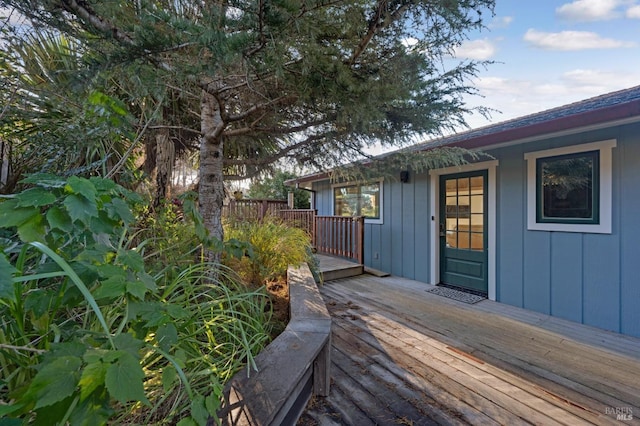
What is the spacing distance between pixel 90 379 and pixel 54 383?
0.09 m

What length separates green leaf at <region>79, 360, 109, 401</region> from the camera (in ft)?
2.02

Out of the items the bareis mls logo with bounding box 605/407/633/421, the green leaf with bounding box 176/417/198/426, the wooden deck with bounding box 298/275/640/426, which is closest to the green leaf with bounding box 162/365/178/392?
the green leaf with bounding box 176/417/198/426

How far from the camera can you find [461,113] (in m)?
2.65

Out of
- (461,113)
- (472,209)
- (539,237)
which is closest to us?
(461,113)

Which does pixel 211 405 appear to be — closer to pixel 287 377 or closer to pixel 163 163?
pixel 287 377

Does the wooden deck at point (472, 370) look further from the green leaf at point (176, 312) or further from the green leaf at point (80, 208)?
the green leaf at point (80, 208)

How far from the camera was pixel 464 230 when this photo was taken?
4.77 m

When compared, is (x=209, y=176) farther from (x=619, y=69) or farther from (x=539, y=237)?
(x=619, y=69)

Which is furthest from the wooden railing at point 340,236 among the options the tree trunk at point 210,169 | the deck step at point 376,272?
the tree trunk at point 210,169

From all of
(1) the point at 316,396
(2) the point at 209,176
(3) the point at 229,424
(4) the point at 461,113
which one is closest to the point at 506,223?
(4) the point at 461,113

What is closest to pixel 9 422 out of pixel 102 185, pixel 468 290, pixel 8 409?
pixel 8 409

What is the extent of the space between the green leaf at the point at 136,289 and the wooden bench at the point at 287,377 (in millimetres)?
570

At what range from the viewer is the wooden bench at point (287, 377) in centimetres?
106

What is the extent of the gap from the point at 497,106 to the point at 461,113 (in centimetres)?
55
